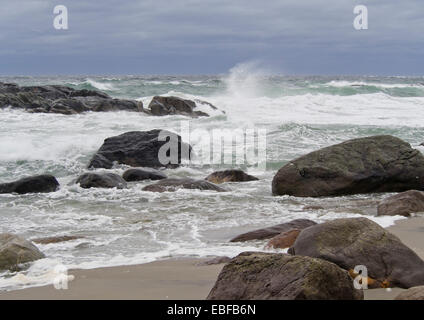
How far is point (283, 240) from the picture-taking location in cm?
574

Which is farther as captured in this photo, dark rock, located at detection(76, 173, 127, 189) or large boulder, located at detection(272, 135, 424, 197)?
dark rock, located at detection(76, 173, 127, 189)

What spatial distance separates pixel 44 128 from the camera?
1766 cm

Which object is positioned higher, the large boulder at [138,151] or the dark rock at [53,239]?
the dark rock at [53,239]

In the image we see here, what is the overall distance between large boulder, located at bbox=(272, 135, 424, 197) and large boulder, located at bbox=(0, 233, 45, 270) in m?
4.91

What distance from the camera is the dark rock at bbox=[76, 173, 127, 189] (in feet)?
33.5

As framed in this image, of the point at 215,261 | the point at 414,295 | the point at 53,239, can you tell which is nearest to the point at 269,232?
the point at 215,261

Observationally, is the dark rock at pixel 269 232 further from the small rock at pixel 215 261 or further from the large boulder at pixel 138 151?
the large boulder at pixel 138 151

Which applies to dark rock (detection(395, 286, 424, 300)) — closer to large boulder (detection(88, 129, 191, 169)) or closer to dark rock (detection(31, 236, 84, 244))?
dark rock (detection(31, 236, 84, 244))

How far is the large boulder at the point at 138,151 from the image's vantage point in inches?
501

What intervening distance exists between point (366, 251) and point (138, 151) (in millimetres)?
8887

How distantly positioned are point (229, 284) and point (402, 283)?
135 centimetres

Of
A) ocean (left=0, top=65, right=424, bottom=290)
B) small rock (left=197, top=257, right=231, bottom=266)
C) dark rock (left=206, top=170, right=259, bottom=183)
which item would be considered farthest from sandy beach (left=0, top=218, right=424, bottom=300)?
dark rock (left=206, top=170, right=259, bottom=183)

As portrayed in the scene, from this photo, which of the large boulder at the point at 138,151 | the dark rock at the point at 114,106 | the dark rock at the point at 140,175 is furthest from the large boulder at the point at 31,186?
the dark rock at the point at 114,106

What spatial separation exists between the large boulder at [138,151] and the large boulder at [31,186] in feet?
8.11
